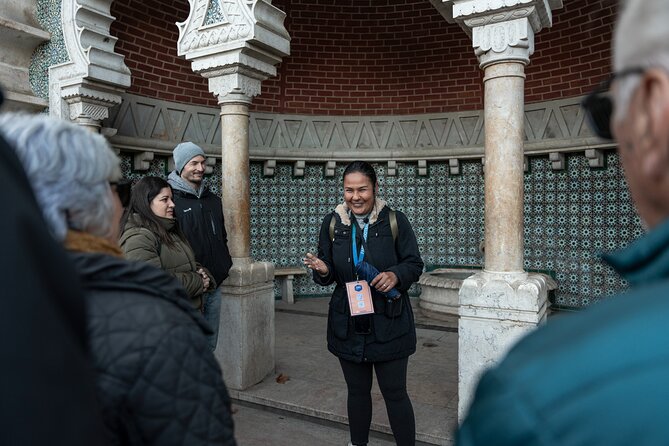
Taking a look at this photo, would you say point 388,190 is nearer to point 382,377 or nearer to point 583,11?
point 583,11

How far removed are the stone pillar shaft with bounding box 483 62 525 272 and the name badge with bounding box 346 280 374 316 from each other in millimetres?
971

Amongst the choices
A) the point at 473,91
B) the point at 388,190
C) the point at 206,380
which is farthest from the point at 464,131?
the point at 206,380

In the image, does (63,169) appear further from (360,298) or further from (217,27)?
(217,27)

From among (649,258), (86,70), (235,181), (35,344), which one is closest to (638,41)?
(649,258)

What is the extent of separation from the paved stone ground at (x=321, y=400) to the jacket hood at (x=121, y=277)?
2.72m

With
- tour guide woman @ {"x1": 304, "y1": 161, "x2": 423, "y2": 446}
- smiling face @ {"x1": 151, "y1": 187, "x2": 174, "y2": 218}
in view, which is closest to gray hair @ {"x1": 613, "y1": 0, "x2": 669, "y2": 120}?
tour guide woman @ {"x1": 304, "y1": 161, "x2": 423, "y2": 446}

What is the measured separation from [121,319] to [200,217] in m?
2.89

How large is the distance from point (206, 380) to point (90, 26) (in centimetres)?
470

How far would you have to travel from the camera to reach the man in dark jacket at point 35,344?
0.51 m

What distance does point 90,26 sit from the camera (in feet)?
15.3

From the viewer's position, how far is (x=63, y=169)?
3.01ft

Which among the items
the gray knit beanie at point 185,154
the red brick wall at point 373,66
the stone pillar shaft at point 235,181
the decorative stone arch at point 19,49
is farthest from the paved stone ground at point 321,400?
the red brick wall at point 373,66

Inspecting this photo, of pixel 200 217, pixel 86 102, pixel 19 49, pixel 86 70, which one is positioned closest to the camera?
pixel 200 217

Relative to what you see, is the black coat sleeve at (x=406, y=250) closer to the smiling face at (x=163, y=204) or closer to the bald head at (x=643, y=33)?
the smiling face at (x=163, y=204)
